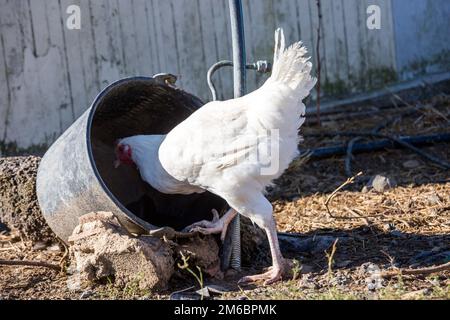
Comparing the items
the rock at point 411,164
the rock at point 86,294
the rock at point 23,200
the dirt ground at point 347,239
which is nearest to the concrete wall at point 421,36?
the dirt ground at point 347,239

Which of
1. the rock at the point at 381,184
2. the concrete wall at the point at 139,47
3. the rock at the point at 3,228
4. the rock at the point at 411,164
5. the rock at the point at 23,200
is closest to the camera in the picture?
the rock at the point at 23,200

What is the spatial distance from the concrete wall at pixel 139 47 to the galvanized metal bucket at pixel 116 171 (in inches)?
60.2

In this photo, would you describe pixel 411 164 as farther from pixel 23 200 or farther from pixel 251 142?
pixel 23 200

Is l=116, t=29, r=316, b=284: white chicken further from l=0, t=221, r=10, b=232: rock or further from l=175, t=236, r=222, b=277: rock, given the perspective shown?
Result: l=0, t=221, r=10, b=232: rock

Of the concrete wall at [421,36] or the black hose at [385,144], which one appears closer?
the black hose at [385,144]

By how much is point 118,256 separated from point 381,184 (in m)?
2.51

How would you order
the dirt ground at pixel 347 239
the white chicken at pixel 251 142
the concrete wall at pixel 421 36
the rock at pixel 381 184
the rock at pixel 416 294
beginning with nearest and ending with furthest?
the rock at pixel 416 294 → the dirt ground at pixel 347 239 → the white chicken at pixel 251 142 → the rock at pixel 381 184 → the concrete wall at pixel 421 36

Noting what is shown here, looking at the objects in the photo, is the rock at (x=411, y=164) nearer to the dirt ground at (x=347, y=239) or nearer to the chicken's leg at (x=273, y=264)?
the dirt ground at (x=347, y=239)

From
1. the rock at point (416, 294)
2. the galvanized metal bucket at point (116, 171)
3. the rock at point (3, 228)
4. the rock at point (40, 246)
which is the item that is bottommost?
the rock at point (416, 294)

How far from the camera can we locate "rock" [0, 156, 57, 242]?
18.7 ft

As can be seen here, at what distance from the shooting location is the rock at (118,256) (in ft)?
15.5

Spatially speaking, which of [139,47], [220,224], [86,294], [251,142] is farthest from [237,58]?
[139,47]

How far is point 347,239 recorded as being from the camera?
5543 mm

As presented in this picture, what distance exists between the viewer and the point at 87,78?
305 inches
